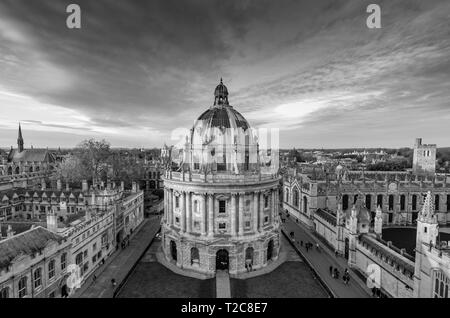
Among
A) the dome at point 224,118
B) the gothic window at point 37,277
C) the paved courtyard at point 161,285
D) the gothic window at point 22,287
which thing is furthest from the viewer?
the dome at point 224,118

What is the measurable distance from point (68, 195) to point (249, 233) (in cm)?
3484

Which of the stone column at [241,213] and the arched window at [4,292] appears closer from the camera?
the arched window at [4,292]

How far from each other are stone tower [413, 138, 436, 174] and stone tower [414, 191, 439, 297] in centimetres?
7724

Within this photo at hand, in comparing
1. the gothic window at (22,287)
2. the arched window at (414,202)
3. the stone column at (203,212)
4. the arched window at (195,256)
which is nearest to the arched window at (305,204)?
the arched window at (414,202)

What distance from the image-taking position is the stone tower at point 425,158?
3406 inches

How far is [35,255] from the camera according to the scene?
24.2 meters

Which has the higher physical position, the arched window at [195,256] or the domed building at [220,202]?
the domed building at [220,202]

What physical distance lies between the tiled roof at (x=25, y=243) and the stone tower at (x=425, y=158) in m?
99.1

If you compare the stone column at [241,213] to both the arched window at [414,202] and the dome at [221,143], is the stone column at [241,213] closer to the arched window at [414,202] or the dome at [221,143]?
the dome at [221,143]

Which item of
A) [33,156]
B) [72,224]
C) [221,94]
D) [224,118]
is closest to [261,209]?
[224,118]

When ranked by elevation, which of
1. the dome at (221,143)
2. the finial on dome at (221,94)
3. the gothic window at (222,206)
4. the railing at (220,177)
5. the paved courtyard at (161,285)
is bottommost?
the paved courtyard at (161,285)

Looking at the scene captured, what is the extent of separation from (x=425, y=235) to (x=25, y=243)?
34662 mm
